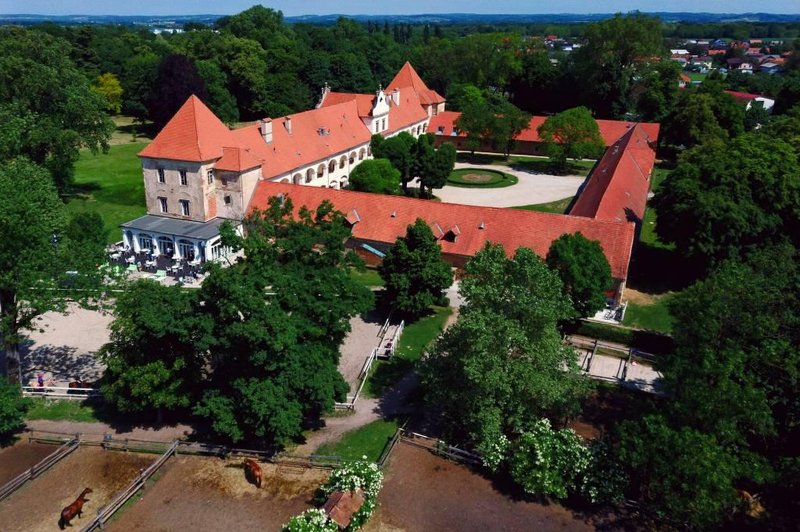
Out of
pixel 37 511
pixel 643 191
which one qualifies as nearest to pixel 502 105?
pixel 643 191

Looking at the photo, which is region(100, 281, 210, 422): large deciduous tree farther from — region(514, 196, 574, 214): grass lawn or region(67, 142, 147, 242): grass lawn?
region(514, 196, 574, 214): grass lawn

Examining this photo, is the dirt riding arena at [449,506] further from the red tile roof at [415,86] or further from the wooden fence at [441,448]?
the red tile roof at [415,86]

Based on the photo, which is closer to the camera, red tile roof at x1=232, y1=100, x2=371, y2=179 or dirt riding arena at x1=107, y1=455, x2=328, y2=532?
dirt riding arena at x1=107, y1=455, x2=328, y2=532

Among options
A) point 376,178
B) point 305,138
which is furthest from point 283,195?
point 305,138

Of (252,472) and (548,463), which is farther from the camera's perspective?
(252,472)

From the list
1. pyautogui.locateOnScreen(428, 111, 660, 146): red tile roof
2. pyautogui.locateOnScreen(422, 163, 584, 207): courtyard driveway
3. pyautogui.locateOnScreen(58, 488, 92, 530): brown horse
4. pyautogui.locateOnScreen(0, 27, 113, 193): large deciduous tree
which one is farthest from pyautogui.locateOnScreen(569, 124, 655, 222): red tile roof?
pyautogui.locateOnScreen(0, 27, 113, 193): large deciduous tree

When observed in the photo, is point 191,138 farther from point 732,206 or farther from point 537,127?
point 537,127
